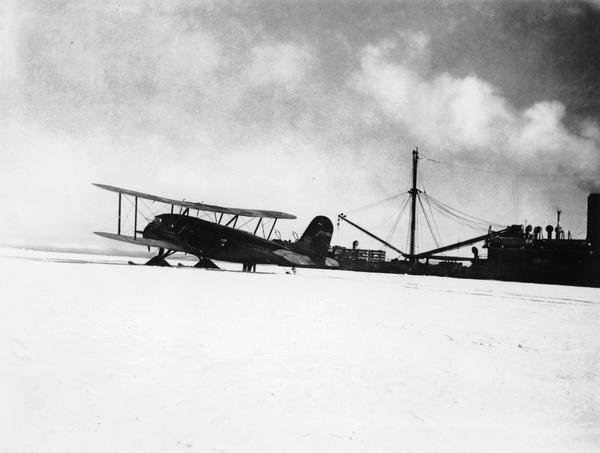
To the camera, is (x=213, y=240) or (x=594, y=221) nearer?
(x=213, y=240)

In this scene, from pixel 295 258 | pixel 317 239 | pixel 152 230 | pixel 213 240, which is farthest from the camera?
pixel 317 239

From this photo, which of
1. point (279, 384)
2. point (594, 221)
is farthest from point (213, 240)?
point (594, 221)

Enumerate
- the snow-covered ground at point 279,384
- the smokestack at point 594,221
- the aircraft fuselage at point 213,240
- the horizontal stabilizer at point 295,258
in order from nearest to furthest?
the snow-covered ground at point 279,384 < the smokestack at point 594,221 < the horizontal stabilizer at point 295,258 < the aircraft fuselage at point 213,240

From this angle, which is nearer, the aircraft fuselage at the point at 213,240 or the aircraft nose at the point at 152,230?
the aircraft fuselage at the point at 213,240

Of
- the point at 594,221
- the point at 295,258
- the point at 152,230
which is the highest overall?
the point at 594,221

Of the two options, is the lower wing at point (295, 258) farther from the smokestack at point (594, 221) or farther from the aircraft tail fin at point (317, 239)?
the smokestack at point (594, 221)

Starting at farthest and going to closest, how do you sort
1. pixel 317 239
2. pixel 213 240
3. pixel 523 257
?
1. pixel 523 257
2. pixel 317 239
3. pixel 213 240

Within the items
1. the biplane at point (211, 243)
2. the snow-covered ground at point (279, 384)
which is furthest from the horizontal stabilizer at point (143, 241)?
the snow-covered ground at point (279, 384)

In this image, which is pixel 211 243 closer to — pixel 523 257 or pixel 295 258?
pixel 295 258

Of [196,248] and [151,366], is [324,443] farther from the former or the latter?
[196,248]
